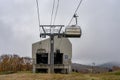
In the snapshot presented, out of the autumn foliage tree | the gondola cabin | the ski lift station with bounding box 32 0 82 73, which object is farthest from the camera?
the autumn foliage tree

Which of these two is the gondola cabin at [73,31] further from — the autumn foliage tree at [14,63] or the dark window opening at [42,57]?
the autumn foliage tree at [14,63]

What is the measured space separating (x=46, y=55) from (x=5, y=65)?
67.1m

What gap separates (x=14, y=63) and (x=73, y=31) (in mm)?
95884

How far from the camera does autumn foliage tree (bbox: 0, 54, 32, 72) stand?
121012 mm

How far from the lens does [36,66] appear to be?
58.2 meters

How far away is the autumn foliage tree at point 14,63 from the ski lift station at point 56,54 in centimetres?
5889

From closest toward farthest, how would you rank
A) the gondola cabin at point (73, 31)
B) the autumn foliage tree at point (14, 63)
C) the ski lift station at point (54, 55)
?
1. the gondola cabin at point (73, 31)
2. the ski lift station at point (54, 55)
3. the autumn foliage tree at point (14, 63)

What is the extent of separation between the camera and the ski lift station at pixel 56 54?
196ft

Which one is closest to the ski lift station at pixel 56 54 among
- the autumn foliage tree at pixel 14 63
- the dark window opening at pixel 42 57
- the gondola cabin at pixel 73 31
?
the dark window opening at pixel 42 57

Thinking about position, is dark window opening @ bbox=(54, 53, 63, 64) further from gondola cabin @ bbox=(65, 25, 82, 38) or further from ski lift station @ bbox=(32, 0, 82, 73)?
gondola cabin @ bbox=(65, 25, 82, 38)

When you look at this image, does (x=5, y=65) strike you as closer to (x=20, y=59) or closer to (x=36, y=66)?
(x=20, y=59)

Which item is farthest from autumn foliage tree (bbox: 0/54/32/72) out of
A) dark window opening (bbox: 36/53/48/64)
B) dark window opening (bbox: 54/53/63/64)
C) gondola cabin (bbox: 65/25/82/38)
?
gondola cabin (bbox: 65/25/82/38)

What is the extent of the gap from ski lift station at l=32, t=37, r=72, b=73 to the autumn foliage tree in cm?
5889

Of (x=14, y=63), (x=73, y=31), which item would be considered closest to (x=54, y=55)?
(x=73, y=31)
